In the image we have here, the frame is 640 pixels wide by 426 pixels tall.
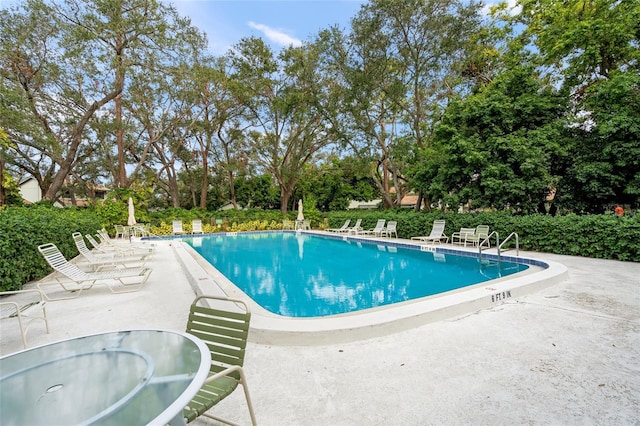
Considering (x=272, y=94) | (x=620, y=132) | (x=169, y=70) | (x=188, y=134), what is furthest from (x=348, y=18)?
(x=188, y=134)

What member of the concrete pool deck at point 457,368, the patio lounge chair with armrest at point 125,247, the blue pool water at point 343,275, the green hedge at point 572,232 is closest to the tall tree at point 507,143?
the green hedge at point 572,232

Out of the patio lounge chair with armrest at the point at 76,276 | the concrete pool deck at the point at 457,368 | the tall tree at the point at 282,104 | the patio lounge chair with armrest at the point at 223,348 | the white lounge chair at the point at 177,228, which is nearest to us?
the patio lounge chair with armrest at the point at 223,348

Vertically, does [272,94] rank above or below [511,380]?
above

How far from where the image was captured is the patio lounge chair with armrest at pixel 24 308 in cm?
301

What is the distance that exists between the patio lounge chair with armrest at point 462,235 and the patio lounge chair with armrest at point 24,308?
10669 millimetres

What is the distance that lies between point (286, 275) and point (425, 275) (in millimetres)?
3432

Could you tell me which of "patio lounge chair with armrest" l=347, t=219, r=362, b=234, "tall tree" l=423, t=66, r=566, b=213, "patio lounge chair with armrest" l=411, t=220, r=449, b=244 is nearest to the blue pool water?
"patio lounge chair with armrest" l=411, t=220, r=449, b=244

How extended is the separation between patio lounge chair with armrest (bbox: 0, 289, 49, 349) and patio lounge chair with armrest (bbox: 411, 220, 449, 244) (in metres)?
11.3

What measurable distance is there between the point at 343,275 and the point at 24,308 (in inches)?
226

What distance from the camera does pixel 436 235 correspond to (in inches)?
472

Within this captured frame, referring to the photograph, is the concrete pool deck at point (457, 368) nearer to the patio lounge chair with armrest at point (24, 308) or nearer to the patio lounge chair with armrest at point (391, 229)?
the patio lounge chair with armrest at point (24, 308)

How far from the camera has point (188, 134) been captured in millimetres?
22766

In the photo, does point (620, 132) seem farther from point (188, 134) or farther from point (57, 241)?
point (188, 134)

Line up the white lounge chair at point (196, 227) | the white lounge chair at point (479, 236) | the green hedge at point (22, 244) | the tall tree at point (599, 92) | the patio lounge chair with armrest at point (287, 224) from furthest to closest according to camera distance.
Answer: the patio lounge chair with armrest at point (287, 224) < the white lounge chair at point (196, 227) < the white lounge chair at point (479, 236) < the tall tree at point (599, 92) < the green hedge at point (22, 244)
